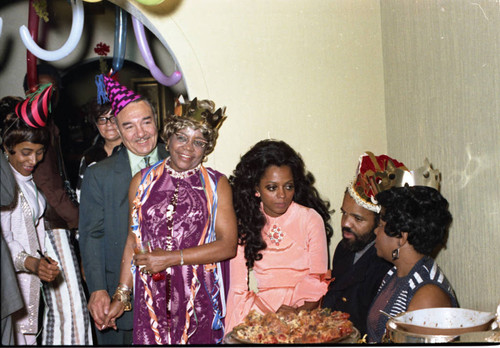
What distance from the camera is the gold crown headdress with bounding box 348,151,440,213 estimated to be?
241 cm

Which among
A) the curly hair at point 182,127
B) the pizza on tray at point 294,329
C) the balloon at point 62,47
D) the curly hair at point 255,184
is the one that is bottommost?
the pizza on tray at point 294,329

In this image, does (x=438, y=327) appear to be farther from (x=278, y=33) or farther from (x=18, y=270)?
(x=18, y=270)

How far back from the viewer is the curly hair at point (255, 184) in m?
2.61

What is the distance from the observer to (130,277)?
2.57 m

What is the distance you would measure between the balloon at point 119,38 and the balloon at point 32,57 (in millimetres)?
353

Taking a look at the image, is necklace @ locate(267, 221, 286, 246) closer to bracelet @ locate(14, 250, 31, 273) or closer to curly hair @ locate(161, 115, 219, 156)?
curly hair @ locate(161, 115, 219, 156)

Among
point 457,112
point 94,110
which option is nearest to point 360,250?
point 457,112

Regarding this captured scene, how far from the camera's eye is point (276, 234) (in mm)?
2639

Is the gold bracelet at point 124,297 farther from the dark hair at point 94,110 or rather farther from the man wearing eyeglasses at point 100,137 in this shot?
the dark hair at point 94,110

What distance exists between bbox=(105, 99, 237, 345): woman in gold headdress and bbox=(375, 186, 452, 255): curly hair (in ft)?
2.26

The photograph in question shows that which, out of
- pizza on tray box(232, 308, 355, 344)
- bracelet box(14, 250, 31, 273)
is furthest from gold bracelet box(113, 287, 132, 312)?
pizza on tray box(232, 308, 355, 344)

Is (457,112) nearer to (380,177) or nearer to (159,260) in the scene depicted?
(380,177)

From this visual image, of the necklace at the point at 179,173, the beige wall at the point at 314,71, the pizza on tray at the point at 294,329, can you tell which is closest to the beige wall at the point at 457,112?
the beige wall at the point at 314,71

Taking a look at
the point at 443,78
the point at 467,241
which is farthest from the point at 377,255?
the point at 443,78
